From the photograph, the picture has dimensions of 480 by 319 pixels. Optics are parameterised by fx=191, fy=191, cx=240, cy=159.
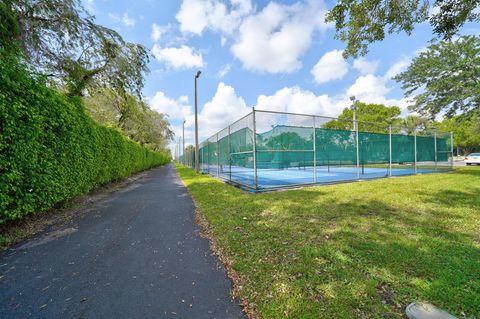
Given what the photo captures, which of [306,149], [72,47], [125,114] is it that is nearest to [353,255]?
[306,149]

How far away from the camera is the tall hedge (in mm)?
2920

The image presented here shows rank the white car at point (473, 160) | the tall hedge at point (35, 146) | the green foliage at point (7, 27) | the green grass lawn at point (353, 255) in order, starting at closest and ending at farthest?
→ 1. the green grass lawn at point (353, 255)
2. the tall hedge at point (35, 146)
3. the green foliage at point (7, 27)
4. the white car at point (473, 160)

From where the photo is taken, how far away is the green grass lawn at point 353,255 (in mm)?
1673

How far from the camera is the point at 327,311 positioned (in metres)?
1.57

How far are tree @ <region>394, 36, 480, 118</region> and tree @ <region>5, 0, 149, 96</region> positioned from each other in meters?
15.0

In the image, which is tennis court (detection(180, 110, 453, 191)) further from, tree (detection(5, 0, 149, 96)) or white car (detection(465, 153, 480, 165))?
white car (detection(465, 153, 480, 165))

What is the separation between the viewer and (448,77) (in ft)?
33.8

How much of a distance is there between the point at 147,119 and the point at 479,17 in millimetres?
21268

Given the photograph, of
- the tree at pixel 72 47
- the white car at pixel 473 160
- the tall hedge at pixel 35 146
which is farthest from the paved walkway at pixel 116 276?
the white car at pixel 473 160

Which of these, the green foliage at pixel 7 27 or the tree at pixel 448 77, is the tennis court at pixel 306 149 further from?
the green foliage at pixel 7 27

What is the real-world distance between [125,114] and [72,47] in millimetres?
9118

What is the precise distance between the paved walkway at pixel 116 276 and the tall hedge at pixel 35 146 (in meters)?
0.79

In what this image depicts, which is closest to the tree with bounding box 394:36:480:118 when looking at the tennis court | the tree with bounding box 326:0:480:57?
the tennis court

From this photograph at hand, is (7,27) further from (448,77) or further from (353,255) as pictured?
(448,77)
